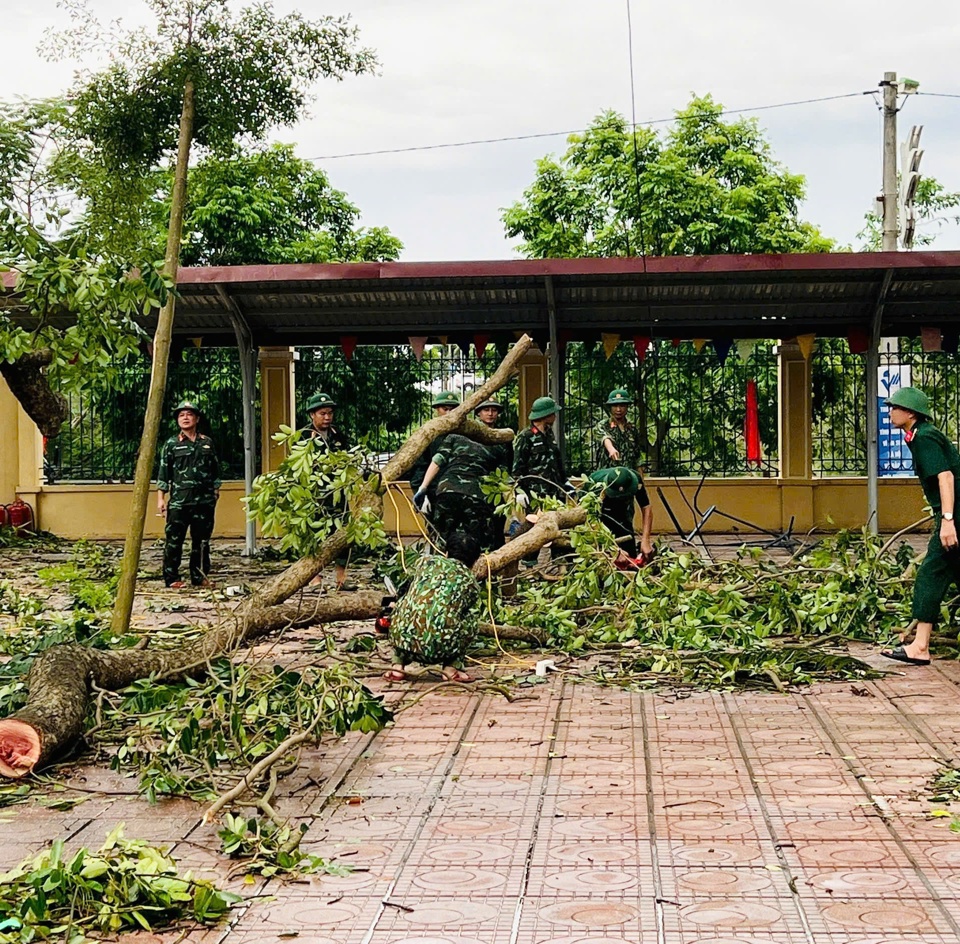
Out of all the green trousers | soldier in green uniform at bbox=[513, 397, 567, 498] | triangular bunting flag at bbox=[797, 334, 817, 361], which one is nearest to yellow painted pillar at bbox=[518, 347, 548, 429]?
triangular bunting flag at bbox=[797, 334, 817, 361]

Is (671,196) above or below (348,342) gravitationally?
above

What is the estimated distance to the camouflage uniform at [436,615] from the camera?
788cm

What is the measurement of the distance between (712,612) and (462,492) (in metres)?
2.13

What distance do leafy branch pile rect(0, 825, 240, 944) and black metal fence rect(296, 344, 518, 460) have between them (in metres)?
14.0

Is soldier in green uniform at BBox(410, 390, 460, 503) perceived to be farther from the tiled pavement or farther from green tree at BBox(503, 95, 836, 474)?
green tree at BBox(503, 95, 836, 474)

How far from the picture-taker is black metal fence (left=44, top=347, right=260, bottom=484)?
18.7 metres

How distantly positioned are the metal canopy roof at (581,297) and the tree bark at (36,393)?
2.49 meters

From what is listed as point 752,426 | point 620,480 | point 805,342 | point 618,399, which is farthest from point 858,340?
point 620,480

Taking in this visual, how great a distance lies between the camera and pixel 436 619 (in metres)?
7.88

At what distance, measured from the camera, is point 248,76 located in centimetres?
1032

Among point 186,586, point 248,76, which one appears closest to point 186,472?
point 186,586

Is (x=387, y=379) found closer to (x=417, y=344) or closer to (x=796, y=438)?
(x=417, y=344)

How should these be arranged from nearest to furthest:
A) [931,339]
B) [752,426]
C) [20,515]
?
[931,339]
[752,426]
[20,515]

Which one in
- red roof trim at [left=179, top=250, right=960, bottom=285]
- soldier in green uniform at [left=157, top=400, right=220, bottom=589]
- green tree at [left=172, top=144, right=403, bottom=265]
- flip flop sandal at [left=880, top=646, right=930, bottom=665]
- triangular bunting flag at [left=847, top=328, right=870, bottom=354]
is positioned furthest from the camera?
green tree at [left=172, top=144, right=403, bottom=265]
